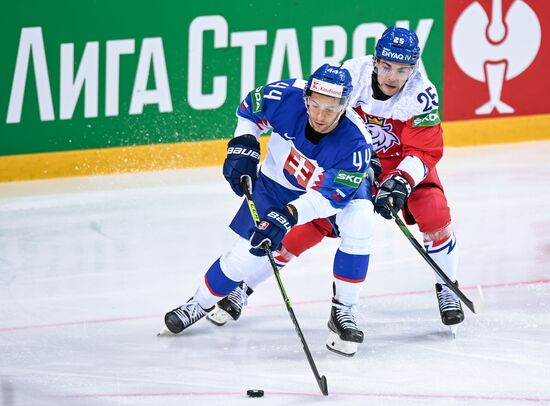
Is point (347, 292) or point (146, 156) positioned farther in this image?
point (146, 156)

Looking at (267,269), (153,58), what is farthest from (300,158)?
(153,58)

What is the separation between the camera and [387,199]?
5.05 m

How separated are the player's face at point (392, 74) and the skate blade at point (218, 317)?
1.03 metres

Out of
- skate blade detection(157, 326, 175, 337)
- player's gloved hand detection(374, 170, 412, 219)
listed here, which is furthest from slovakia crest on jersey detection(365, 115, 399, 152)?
skate blade detection(157, 326, 175, 337)

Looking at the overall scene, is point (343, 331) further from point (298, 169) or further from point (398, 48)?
point (398, 48)

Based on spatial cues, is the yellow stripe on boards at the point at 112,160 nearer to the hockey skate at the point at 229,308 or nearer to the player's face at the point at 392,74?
the hockey skate at the point at 229,308

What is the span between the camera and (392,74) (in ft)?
16.8

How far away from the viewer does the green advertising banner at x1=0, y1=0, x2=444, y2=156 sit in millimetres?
7285

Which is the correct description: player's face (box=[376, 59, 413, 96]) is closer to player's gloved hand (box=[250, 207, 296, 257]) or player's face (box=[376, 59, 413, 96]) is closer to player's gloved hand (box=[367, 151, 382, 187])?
player's gloved hand (box=[367, 151, 382, 187])

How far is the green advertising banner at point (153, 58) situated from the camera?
729 centimetres

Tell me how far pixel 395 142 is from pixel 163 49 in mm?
2559

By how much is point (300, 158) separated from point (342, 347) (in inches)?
26.9

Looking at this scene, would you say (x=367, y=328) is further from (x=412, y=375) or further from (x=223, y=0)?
(x=223, y=0)

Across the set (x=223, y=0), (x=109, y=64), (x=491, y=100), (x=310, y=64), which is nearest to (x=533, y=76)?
(x=491, y=100)
